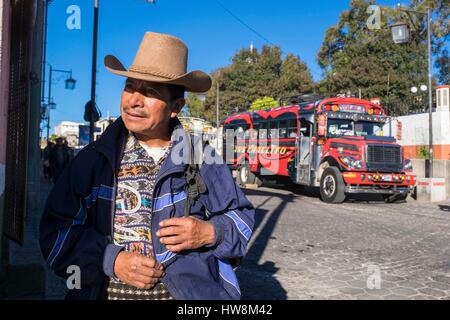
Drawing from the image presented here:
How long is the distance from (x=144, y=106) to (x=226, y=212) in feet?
2.01

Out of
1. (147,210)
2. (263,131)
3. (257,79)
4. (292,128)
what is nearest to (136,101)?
(147,210)

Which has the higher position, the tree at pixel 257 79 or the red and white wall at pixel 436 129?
the tree at pixel 257 79

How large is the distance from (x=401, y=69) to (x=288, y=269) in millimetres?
29389

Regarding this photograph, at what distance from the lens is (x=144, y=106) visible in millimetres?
2057

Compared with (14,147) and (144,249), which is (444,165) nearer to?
(14,147)

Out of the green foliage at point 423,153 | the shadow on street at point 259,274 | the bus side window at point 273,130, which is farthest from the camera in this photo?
the green foliage at point 423,153

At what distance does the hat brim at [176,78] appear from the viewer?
2000 millimetres

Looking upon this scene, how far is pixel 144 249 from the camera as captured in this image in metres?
1.94

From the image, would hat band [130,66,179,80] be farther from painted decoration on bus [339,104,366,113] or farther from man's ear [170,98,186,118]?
painted decoration on bus [339,104,366,113]

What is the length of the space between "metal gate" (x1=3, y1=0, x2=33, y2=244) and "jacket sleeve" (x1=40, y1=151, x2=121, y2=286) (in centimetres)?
226

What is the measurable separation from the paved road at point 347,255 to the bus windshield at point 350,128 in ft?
9.88

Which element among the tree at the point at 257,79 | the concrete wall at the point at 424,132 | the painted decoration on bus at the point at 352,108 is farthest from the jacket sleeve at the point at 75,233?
the tree at the point at 257,79

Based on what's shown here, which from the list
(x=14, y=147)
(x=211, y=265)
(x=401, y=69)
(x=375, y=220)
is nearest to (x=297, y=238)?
(x=375, y=220)

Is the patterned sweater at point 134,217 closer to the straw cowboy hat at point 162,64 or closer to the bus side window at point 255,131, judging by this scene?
the straw cowboy hat at point 162,64
